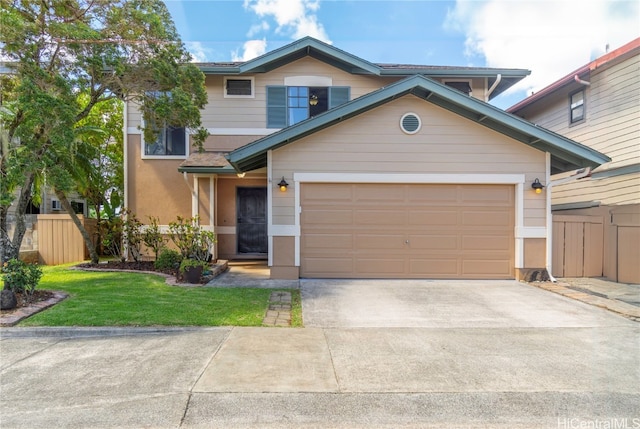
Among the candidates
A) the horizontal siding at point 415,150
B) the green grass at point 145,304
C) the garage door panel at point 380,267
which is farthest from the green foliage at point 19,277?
the garage door panel at point 380,267

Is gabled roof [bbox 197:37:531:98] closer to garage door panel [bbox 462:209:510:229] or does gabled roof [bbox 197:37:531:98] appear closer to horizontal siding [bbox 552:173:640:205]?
horizontal siding [bbox 552:173:640:205]

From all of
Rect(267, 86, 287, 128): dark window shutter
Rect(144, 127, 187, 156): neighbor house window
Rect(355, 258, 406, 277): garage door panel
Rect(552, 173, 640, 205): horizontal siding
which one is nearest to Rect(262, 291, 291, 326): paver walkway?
Rect(355, 258, 406, 277): garage door panel

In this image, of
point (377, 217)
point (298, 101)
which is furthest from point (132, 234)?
point (377, 217)

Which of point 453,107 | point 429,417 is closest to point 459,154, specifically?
point 453,107

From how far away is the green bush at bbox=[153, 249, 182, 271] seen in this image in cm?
885

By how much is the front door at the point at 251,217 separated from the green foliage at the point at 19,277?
601cm

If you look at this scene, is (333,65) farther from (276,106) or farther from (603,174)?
(603,174)

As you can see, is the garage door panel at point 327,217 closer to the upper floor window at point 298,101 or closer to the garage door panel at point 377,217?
the garage door panel at point 377,217

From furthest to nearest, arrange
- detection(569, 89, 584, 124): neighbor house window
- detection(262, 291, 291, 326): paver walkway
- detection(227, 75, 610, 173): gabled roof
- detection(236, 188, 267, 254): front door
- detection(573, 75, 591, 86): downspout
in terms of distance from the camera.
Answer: detection(236, 188, 267, 254): front door < detection(569, 89, 584, 124): neighbor house window < detection(573, 75, 591, 86): downspout < detection(227, 75, 610, 173): gabled roof < detection(262, 291, 291, 326): paver walkway

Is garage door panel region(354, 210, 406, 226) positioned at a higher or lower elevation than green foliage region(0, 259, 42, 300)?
higher

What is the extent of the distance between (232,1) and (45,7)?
3250 millimetres

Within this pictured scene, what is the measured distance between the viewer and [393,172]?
8312 millimetres

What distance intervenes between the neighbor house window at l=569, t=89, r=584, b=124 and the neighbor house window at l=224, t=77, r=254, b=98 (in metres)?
10.7

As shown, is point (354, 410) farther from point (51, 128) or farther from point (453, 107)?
point (453, 107)
